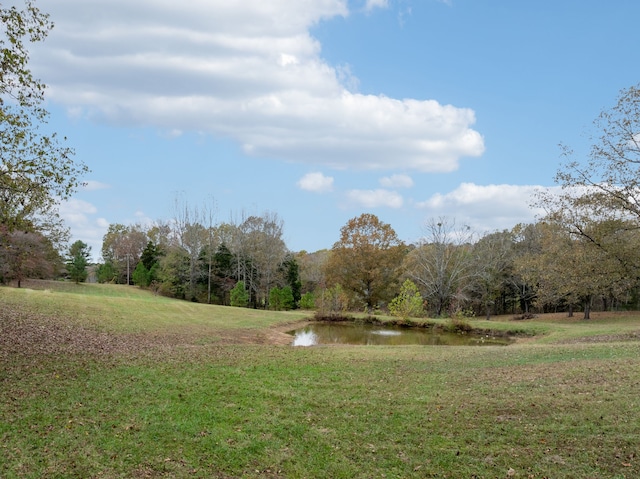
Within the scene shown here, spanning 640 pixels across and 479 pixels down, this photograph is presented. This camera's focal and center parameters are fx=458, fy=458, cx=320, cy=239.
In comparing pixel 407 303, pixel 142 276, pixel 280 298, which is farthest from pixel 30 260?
pixel 407 303

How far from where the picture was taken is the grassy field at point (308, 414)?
611 centimetres

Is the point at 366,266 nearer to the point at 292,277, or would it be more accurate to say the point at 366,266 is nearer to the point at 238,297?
the point at 292,277

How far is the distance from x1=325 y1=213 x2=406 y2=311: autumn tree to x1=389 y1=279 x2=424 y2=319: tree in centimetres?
975

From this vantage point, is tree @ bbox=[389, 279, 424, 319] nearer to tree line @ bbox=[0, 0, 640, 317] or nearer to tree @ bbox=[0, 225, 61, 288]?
tree line @ bbox=[0, 0, 640, 317]

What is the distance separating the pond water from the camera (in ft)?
80.8

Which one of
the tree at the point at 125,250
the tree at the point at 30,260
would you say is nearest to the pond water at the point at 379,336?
the tree at the point at 30,260

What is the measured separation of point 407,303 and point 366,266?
40.1 feet

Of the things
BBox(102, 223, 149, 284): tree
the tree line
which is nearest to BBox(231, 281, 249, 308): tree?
the tree line

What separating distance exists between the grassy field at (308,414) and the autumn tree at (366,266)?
2994 centimetres

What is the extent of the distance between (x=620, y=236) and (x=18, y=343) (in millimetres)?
20905

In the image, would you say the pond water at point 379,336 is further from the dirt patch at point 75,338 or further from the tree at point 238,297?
the tree at point 238,297

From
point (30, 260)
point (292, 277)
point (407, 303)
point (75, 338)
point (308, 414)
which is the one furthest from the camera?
point (292, 277)

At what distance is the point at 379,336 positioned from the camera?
27547 millimetres

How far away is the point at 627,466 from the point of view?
19.1ft
